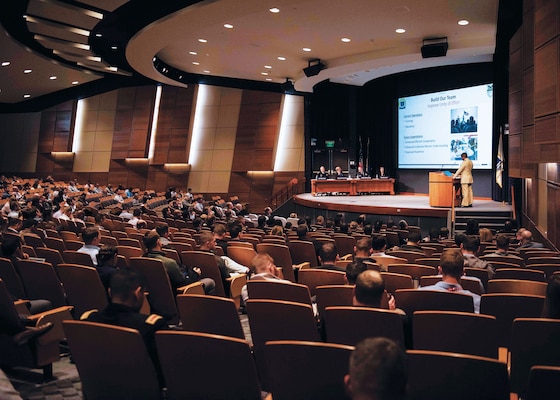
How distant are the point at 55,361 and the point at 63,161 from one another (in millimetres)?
23691

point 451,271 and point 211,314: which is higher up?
point 451,271

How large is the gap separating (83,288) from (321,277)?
1894 mm

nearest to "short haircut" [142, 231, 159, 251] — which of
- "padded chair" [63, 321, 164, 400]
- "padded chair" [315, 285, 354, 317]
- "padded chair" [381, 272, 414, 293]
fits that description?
"padded chair" [315, 285, 354, 317]

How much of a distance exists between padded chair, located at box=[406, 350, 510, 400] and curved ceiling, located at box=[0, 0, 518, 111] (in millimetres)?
8716

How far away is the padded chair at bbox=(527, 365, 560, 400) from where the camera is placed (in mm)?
1752

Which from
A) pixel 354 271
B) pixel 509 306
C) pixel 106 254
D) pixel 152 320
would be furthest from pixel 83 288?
pixel 509 306

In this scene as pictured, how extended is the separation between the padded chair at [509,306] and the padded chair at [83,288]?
9.03 ft

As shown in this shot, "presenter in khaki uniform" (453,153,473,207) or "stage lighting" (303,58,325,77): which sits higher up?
"stage lighting" (303,58,325,77)

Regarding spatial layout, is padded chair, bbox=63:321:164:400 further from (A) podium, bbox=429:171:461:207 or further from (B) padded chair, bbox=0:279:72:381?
(A) podium, bbox=429:171:461:207

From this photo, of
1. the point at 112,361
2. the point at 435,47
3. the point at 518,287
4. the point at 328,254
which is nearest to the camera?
the point at 112,361

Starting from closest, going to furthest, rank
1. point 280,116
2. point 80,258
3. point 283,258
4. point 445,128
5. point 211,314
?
point 211,314 < point 80,258 < point 283,258 < point 445,128 < point 280,116

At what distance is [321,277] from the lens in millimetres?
4426

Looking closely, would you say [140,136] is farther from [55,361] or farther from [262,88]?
[55,361]

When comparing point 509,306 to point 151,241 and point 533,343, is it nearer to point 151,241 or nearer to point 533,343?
point 533,343
